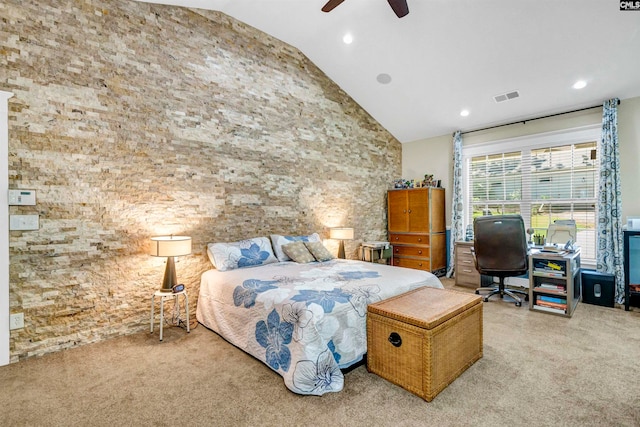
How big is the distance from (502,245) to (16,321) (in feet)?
16.1

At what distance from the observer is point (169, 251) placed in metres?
2.94

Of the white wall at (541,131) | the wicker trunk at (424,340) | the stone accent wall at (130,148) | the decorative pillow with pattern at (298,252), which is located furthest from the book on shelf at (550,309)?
the stone accent wall at (130,148)

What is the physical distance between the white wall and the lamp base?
180 inches

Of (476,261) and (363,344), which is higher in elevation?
(476,261)

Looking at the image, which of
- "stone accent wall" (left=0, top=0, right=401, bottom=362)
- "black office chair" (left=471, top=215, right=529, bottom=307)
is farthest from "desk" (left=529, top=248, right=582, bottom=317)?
"stone accent wall" (left=0, top=0, right=401, bottom=362)

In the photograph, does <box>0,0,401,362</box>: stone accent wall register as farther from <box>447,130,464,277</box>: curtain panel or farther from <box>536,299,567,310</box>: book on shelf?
<box>536,299,567,310</box>: book on shelf

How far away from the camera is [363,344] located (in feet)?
7.62

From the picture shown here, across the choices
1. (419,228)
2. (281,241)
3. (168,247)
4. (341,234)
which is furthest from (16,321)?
(419,228)

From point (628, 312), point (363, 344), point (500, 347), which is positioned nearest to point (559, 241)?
point (628, 312)

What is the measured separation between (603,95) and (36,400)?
20.9 feet

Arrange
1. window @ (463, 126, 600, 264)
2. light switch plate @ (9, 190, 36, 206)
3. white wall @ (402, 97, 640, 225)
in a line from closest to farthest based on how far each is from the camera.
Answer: light switch plate @ (9, 190, 36, 206) → white wall @ (402, 97, 640, 225) → window @ (463, 126, 600, 264)

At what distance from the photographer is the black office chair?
12.4 ft

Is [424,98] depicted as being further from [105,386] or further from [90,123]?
[105,386]

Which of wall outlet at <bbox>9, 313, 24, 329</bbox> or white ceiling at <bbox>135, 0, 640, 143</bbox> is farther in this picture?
white ceiling at <bbox>135, 0, 640, 143</bbox>
